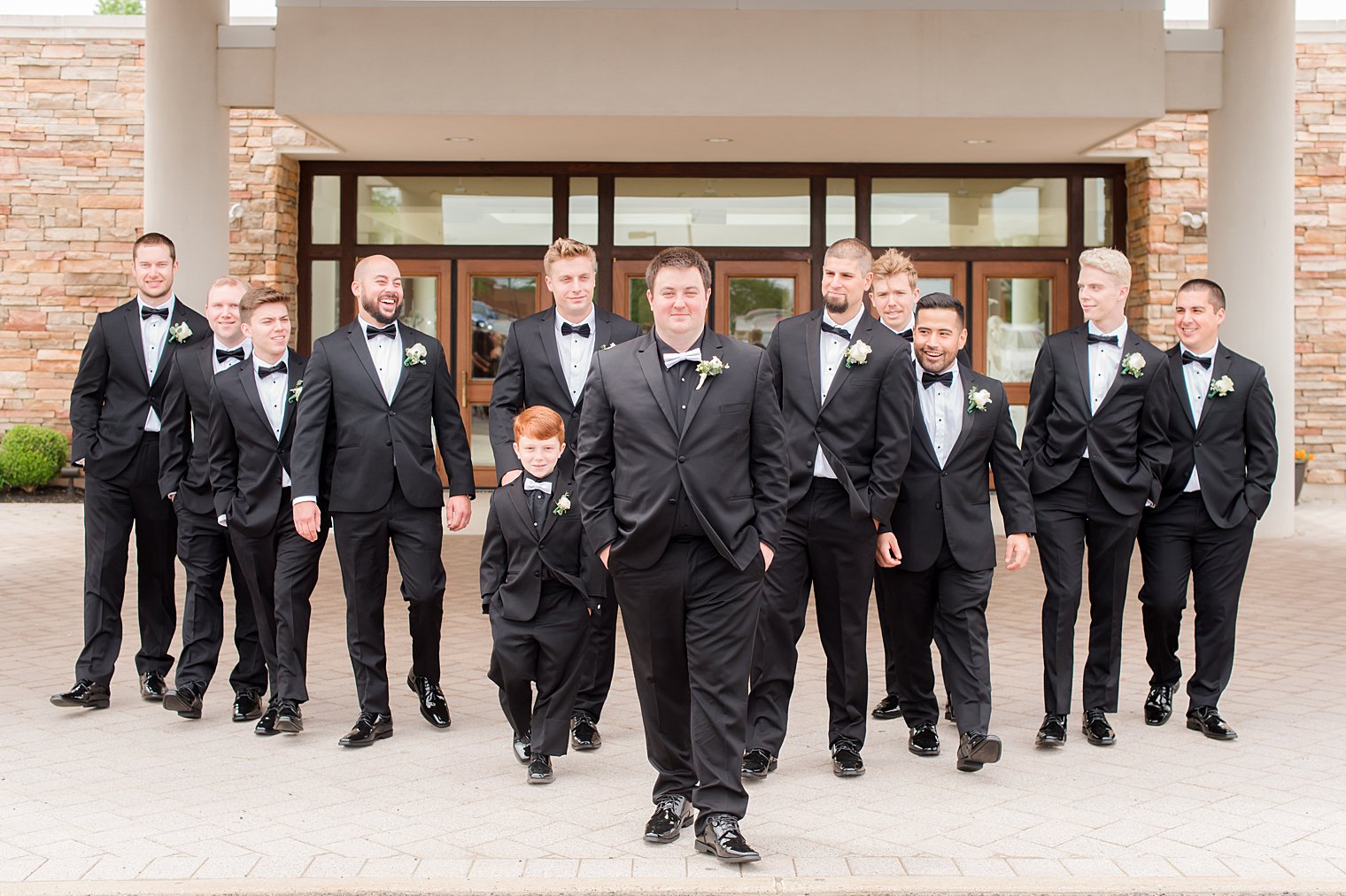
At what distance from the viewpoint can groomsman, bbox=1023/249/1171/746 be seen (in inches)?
245

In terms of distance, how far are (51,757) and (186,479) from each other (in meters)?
1.39

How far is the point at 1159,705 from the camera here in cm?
660

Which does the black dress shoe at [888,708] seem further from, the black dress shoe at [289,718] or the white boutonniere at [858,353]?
the black dress shoe at [289,718]

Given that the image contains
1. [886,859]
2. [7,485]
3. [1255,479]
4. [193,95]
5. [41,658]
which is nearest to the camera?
[886,859]

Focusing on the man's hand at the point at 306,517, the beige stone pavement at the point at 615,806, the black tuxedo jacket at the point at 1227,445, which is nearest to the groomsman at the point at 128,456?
the beige stone pavement at the point at 615,806

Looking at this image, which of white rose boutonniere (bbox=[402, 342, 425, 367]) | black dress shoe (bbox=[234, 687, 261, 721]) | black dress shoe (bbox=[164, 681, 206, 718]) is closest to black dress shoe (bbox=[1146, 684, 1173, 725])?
white rose boutonniere (bbox=[402, 342, 425, 367])

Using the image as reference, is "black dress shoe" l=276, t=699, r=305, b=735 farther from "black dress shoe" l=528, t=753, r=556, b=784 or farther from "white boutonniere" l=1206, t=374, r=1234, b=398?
"white boutonniere" l=1206, t=374, r=1234, b=398

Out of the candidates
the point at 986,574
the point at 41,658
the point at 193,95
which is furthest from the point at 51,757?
the point at 193,95

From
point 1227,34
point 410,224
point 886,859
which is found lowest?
point 886,859

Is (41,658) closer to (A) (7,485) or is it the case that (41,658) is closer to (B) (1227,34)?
(A) (7,485)

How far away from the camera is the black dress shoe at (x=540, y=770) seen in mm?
5547

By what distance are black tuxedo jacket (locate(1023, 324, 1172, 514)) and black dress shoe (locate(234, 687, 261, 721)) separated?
358cm

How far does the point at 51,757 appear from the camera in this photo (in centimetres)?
587

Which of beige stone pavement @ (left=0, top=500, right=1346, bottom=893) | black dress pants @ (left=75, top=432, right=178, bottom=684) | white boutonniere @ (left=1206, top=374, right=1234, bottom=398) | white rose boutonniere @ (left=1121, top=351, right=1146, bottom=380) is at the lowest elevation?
beige stone pavement @ (left=0, top=500, right=1346, bottom=893)
